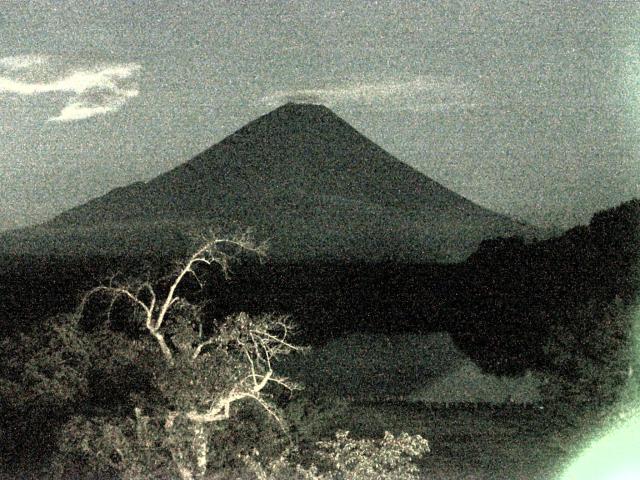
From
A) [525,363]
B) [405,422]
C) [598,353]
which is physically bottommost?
[525,363]

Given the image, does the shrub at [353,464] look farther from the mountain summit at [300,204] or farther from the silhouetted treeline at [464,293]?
the mountain summit at [300,204]

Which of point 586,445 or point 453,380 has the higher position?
point 586,445

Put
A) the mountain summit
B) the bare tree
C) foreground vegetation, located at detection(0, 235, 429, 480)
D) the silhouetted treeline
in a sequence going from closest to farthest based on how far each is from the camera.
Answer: the bare tree < foreground vegetation, located at detection(0, 235, 429, 480) < the silhouetted treeline < the mountain summit

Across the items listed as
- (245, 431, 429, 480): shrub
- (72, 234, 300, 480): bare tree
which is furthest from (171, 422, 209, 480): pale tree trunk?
(245, 431, 429, 480): shrub

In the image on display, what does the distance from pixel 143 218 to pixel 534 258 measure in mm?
74080

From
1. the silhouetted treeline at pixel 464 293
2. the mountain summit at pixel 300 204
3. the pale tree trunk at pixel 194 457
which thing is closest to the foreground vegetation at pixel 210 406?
the pale tree trunk at pixel 194 457

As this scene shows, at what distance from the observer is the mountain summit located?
92.0 meters

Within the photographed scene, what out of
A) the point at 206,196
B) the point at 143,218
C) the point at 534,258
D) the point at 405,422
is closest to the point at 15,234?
the point at 143,218

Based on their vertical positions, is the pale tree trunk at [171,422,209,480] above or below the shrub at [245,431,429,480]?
above

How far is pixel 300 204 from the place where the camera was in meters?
102

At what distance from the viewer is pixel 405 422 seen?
675 inches

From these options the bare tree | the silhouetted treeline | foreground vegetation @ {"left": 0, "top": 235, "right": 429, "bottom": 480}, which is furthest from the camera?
the silhouetted treeline

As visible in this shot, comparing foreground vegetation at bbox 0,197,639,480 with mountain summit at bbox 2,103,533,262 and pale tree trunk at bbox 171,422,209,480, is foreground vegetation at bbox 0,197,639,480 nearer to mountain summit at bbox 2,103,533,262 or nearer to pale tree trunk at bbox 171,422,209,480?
pale tree trunk at bbox 171,422,209,480

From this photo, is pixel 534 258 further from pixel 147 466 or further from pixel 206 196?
pixel 206 196
